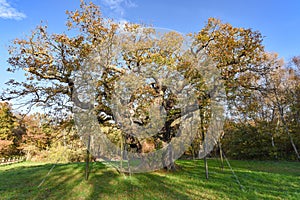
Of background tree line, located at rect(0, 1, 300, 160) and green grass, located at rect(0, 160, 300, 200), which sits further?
background tree line, located at rect(0, 1, 300, 160)

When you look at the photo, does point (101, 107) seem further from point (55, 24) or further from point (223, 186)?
point (223, 186)

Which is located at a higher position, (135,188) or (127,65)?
(127,65)

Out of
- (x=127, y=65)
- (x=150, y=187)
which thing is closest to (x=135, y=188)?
(x=150, y=187)

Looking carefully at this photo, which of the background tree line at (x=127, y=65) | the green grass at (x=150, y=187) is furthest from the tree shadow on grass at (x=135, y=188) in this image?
the background tree line at (x=127, y=65)

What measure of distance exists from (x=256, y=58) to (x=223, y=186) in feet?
12.3

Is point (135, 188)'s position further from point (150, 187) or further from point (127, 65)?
point (127, 65)

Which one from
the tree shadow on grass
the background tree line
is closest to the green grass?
the tree shadow on grass

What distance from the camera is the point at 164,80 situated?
6340 mm

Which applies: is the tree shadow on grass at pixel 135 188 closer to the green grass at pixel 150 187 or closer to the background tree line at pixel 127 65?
the green grass at pixel 150 187

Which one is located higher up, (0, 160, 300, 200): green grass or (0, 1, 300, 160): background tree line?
(0, 1, 300, 160): background tree line

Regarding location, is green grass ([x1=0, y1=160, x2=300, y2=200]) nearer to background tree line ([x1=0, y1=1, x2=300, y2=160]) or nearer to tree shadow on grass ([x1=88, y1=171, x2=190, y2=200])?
tree shadow on grass ([x1=88, y1=171, x2=190, y2=200])

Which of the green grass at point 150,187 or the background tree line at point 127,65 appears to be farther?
the background tree line at point 127,65

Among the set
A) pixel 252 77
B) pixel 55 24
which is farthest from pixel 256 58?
pixel 55 24

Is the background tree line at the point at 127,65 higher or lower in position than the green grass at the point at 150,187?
higher
